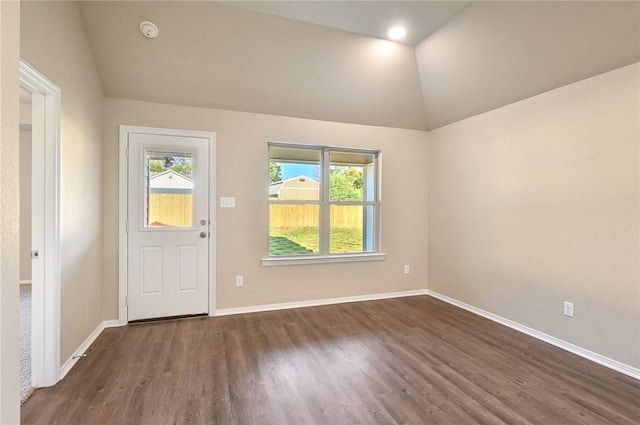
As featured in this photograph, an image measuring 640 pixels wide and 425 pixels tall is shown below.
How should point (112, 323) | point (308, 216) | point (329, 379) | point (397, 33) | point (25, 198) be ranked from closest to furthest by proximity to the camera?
point (329, 379), point (397, 33), point (112, 323), point (308, 216), point (25, 198)

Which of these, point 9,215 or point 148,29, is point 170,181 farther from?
point 9,215

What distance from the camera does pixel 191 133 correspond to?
321 centimetres

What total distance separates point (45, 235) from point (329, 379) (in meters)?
2.19

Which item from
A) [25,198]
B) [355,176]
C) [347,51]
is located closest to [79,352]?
[25,198]

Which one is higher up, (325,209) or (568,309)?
(325,209)

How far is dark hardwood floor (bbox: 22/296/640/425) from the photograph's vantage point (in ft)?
5.80

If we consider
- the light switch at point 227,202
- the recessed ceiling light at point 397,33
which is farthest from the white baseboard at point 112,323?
the recessed ceiling light at point 397,33

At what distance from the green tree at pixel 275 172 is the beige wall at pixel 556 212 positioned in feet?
7.30

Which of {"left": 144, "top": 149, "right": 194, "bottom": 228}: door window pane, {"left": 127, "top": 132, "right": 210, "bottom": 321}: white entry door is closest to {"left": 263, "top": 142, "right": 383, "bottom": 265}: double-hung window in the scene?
{"left": 127, "top": 132, "right": 210, "bottom": 321}: white entry door

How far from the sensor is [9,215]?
0.80m

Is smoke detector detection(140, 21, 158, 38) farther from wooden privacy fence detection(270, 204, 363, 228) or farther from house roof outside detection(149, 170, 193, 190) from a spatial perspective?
wooden privacy fence detection(270, 204, 363, 228)

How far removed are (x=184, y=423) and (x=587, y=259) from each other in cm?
323

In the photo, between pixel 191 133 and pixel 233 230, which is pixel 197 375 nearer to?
pixel 233 230

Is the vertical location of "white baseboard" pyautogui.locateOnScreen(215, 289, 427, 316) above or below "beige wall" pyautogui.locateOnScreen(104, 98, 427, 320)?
below
